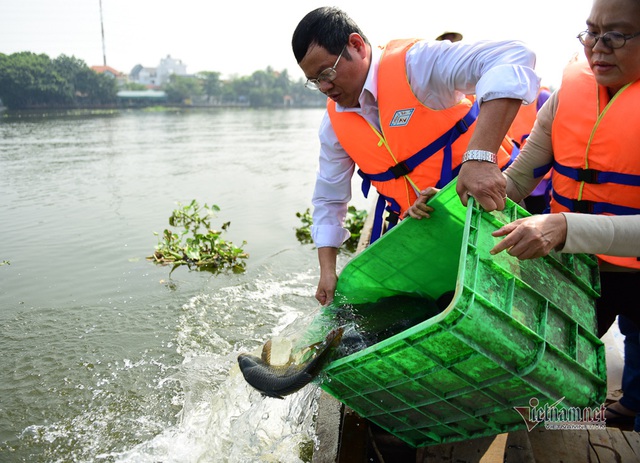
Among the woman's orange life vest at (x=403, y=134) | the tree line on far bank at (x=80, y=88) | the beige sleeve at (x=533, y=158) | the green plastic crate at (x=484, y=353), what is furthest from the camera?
the tree line on far bank at (x=80, y=88)

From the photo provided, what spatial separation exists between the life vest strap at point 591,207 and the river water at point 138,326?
136cm

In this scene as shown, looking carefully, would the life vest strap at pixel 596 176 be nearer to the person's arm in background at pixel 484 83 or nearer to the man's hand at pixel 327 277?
the person's arm in background at pixel 484 83

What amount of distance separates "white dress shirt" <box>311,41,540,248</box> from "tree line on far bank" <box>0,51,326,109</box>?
154 ft

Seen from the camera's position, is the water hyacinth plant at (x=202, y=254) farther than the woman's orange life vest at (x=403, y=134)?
Yes

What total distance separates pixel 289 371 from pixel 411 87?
146 cm

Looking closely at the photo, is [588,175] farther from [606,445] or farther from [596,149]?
[606,445]

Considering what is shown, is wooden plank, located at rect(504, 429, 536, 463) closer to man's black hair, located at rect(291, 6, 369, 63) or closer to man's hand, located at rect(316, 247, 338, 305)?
man's hand, located at rect(316, 247, 338, 305)

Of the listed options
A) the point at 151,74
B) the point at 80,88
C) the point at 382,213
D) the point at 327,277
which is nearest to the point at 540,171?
the point at 382,213

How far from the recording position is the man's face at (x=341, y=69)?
232 cm

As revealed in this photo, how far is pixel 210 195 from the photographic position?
34.0 ft

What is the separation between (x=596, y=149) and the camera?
2061 mm

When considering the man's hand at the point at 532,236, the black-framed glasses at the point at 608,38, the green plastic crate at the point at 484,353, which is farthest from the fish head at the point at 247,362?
the black-framed glasses at the point at 608,38

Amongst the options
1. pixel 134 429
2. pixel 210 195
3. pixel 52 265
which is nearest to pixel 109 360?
pixel 134 429

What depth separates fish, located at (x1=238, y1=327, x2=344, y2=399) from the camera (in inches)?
70.7
